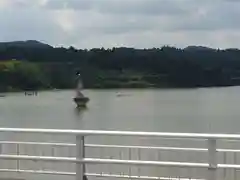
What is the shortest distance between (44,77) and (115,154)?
34.1 m

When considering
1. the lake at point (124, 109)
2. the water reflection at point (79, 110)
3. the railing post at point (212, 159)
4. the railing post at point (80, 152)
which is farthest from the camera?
the water reflection at point (79, 110)

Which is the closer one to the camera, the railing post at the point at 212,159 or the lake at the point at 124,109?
the railing post at the point at 212,159

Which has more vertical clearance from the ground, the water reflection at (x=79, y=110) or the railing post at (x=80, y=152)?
the railing post at (x=80, y=152)

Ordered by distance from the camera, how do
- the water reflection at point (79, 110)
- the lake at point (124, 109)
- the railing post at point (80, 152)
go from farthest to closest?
the water reflection at point (79, 110)
the lake at point (124, 109)
the railing post at point (80, 152)

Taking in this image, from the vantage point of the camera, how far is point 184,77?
46.6 metres

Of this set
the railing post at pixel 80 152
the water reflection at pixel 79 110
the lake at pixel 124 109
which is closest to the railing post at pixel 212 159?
the railing post at pixel 80 152

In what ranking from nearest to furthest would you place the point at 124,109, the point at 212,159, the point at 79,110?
the point at 212,159 → the point at 79,110 → the point at 124,109

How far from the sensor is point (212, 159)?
5.62m

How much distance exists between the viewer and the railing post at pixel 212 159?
5.56 metres

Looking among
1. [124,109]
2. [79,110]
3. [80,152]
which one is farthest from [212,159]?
[124,109]

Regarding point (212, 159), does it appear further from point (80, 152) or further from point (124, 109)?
point (124, 109)

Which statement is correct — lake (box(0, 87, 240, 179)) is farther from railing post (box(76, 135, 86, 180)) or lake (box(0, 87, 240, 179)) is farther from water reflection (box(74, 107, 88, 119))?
railing post (box(76, 135, 86, 180))

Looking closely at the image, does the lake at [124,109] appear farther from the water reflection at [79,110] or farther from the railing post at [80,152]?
the railing post at [80,152]

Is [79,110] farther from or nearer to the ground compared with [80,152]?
nearer to the ground
